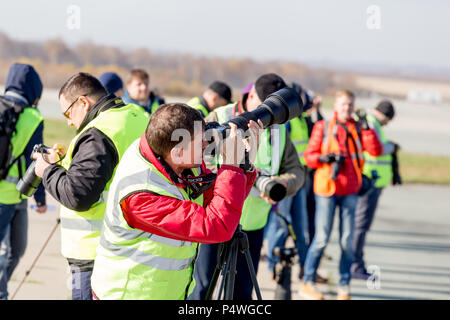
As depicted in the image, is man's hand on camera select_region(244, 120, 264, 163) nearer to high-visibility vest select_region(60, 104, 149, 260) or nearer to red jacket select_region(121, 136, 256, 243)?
red jacket select_region(121, 136, 256, 243)

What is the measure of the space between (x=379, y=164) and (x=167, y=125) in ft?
15.1

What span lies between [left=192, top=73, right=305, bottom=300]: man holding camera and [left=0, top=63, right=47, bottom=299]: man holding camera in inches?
54.6

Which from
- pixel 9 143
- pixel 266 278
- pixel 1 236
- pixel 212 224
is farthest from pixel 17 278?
pixel 212 224

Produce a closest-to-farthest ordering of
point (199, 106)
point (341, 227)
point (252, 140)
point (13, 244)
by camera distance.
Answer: point (252, 140), point (13, 244), point (341, 227), point (199, 106)

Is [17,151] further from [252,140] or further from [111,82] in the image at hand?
[252,140]

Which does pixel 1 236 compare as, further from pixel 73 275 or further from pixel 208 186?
pixel 208 186

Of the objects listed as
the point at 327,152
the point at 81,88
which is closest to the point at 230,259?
the point at 81,88

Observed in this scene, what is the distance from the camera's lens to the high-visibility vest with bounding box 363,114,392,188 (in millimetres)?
6582

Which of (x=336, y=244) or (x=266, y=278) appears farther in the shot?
(x=336, y=244)

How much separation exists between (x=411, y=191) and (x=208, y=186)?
411 inches

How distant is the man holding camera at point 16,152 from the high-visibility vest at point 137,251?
2006 mm

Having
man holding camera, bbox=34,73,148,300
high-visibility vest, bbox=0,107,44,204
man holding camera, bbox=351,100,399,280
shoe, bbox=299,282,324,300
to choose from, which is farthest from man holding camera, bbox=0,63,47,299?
man holding camera, bbox=351,100,399,280

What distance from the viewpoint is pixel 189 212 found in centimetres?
260
